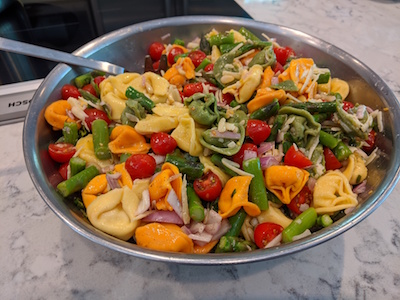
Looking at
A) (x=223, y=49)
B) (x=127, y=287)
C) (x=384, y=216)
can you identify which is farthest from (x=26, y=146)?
(x=384, y=216)

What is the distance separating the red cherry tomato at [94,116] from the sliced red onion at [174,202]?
549mm

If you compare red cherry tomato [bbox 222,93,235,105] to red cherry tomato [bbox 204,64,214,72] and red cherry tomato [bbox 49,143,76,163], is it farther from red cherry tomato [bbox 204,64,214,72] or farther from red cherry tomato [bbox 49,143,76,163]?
red cherry tomato [bbox 49,143,76,163]

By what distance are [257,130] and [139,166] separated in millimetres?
472

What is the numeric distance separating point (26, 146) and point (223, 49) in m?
1.04

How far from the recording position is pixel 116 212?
3.74 feet

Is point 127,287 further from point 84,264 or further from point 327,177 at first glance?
point 327,177

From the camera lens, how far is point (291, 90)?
1.42m

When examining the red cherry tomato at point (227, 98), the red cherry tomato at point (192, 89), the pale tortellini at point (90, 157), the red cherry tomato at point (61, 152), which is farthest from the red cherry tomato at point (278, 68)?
the red cherry tomato at point (61, 152)

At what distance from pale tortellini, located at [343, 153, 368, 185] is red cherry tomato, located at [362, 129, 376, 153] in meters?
0.13

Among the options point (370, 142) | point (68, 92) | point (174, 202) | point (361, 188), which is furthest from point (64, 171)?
point (370, 142)

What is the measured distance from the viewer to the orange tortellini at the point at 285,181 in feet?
3.84

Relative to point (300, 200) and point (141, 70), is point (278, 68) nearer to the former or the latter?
point (300, 200)

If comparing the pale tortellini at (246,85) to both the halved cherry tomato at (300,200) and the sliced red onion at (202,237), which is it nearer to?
the halved cherry tomato at (300,200)

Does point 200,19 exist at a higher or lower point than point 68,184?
higher
